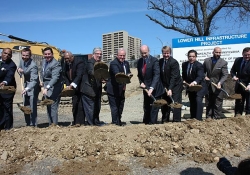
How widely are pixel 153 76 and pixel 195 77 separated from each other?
1029 mm

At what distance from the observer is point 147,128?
16.8ft

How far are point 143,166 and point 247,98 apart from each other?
3.63m

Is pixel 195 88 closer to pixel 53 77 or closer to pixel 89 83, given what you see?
pixel 89 83

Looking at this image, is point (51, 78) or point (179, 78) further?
point (179, 78)

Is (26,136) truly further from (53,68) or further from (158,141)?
(158,141)

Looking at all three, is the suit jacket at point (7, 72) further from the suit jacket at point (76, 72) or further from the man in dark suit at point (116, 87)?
the man in dark suit at point (116, 87)

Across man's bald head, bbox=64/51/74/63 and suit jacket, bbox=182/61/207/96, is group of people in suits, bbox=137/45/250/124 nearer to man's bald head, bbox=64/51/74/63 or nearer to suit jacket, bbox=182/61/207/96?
suit jacket, bbox=182/61/207/96

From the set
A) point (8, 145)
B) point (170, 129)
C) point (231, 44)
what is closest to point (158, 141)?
point (170, 129)

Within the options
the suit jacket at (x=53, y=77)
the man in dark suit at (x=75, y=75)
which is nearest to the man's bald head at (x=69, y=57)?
the man in dark suit at (x=75, y=75)

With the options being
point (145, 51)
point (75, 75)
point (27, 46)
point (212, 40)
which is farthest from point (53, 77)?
point (27, 46)

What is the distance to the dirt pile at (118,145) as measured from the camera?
446cm

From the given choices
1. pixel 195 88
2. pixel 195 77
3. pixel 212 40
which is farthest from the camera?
pixel 212 40

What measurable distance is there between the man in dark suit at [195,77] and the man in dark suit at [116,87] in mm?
1373

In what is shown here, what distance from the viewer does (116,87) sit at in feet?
21.1
